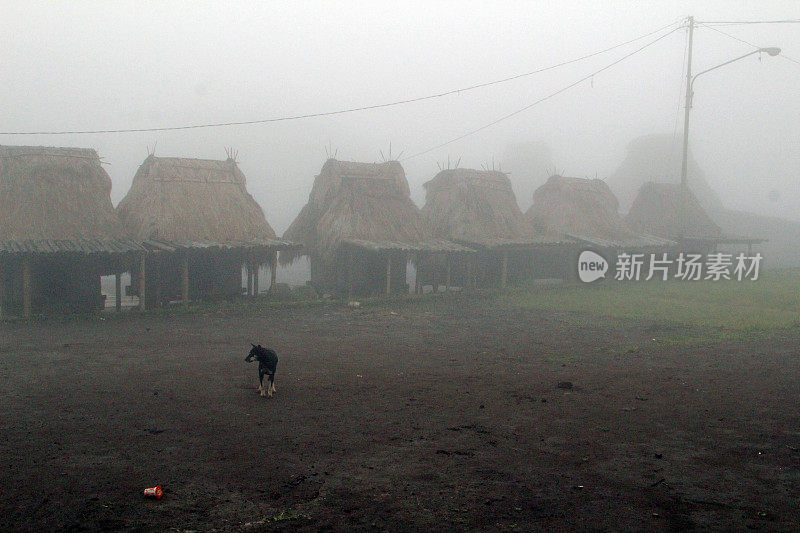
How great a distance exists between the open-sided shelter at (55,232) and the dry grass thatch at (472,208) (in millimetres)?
12528

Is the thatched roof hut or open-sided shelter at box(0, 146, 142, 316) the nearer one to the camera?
open-sided shelter at box(0, 146, 142, 316)

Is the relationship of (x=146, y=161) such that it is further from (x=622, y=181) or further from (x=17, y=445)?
(x=622, y=181)

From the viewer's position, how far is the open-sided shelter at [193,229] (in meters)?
20.2

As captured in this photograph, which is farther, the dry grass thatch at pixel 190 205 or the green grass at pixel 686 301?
the dry grass thatch at pixel 190 205

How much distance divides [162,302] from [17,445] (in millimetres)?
14202

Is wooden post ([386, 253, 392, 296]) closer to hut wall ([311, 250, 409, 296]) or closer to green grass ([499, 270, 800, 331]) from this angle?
hut wall ([311, 250, 409, 296])

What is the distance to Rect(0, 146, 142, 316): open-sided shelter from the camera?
58.9ft

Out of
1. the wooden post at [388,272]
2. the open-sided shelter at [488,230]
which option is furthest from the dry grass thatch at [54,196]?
the open-sided shelter at [488,230]

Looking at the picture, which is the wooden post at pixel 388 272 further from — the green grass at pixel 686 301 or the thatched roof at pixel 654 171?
the thatched roof at pixel 654 171

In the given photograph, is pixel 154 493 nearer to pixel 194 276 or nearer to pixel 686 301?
pixel 194 276

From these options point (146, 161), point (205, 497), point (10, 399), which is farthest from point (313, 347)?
point (146, 161)

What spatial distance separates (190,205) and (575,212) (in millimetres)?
18172

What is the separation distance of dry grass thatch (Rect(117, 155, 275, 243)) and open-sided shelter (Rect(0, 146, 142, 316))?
1.02 metres

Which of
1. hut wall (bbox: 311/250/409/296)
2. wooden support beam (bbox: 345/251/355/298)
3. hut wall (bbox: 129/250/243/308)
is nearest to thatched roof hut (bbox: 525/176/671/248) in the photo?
hut wall (bbox: 311/250/409/296)
